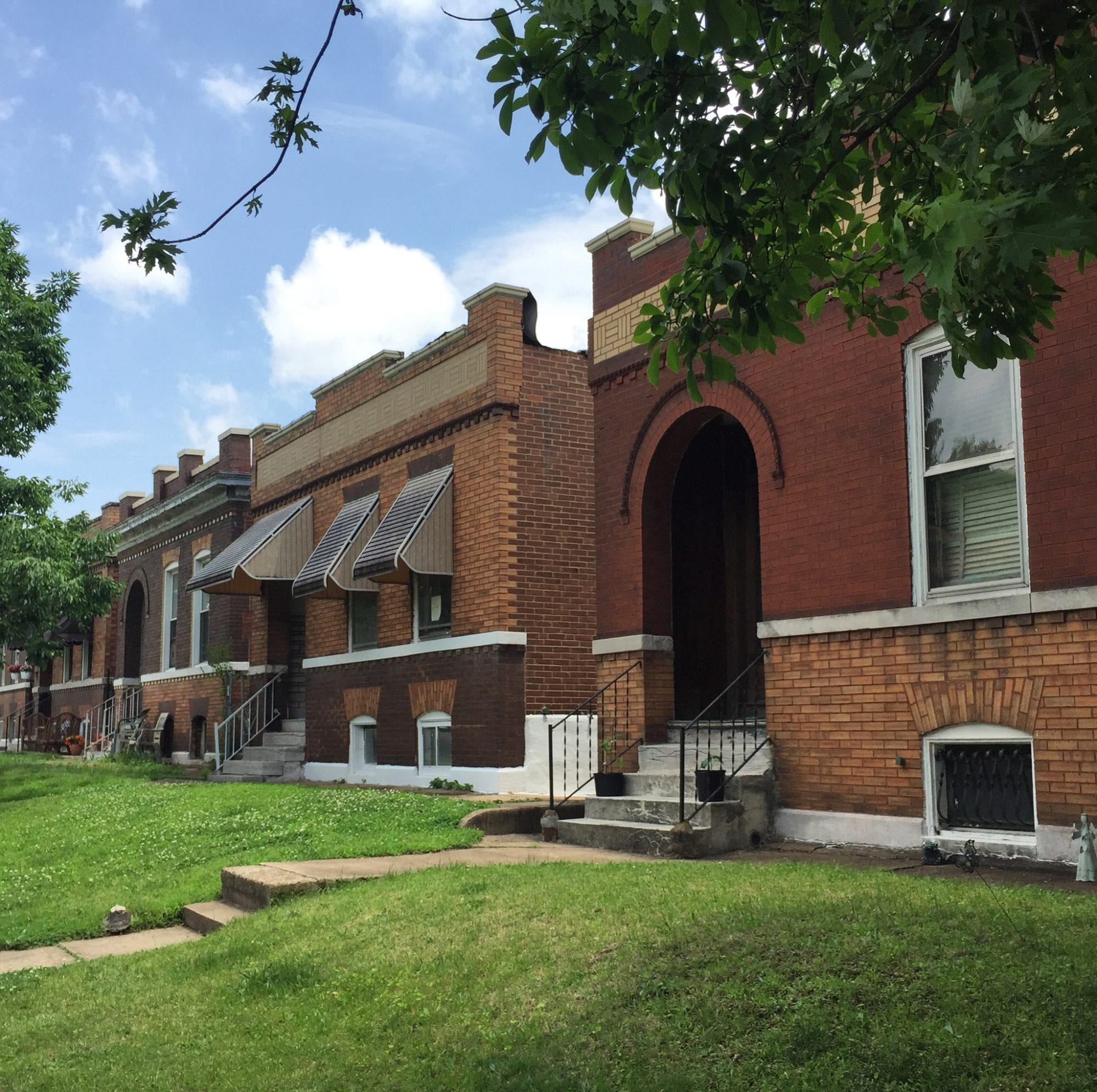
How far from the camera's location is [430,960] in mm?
6406

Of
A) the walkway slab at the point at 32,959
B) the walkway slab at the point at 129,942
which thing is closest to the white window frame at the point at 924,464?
the walkway slab at the point at 129,942

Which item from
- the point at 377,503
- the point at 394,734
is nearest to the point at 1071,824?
the point at 394,734

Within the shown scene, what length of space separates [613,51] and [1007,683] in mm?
5880

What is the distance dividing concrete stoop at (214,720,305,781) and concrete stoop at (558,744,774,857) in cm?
1045

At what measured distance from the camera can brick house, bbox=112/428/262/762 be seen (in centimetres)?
2491

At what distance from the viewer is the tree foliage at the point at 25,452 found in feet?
69.2

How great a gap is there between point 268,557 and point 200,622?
19.7 feet

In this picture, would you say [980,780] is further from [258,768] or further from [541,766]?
[258,768]

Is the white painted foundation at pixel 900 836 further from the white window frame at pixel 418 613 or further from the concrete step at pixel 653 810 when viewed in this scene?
the white window frame at pixel 418 613

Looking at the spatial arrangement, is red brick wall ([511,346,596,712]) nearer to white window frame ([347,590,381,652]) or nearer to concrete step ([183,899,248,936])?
white window frame ([347,590,381,652])

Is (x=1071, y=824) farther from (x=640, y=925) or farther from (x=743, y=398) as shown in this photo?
(x=743, y=398)

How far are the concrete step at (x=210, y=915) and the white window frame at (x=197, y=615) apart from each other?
17.2 meters

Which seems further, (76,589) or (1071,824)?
(76,589)

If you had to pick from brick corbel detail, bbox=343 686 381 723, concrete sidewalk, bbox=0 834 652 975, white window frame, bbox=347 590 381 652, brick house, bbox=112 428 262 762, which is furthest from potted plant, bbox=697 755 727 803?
brick house, bbox=112 428 262 762
